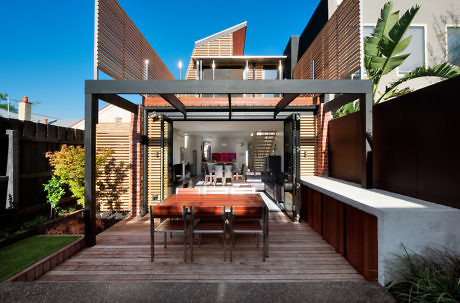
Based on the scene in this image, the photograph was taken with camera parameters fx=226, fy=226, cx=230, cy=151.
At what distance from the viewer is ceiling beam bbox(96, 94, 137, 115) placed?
13.5 ft

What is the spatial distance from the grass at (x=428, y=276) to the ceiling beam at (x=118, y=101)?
16.0ft

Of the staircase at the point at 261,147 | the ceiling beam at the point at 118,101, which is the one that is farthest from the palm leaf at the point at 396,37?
the staircase at the point at 261,147

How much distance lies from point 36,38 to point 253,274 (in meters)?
26.1

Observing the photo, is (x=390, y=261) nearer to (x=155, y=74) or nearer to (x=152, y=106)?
(x=152, y=106)

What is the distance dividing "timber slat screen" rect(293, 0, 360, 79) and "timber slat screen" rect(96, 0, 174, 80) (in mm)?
4547

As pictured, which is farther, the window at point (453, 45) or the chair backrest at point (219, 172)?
the chair backrest at point (219, 172)

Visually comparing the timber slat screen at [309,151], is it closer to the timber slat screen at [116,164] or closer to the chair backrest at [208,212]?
the chair backrest at [208,212]

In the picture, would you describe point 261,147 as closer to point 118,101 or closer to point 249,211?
point 118,101

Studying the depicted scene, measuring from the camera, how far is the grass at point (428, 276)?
1960 millimetres

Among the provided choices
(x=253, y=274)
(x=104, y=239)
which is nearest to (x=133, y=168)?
(x=104, y=239)

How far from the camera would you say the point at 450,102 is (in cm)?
246

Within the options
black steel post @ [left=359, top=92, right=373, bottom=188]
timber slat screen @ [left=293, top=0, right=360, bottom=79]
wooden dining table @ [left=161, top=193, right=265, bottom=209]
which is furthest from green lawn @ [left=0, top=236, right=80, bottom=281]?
timber slat screen @ [left=293, top=0, right=360, bottom=79]

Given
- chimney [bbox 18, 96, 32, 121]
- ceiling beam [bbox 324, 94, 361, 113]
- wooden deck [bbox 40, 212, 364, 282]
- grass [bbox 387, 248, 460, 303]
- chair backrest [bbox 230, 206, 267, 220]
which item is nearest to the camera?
grass [bbox 387, 248, 460, 303]

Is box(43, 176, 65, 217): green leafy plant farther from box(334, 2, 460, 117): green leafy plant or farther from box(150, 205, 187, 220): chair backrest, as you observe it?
box(334, 2, 460, 117): green leafy plant
